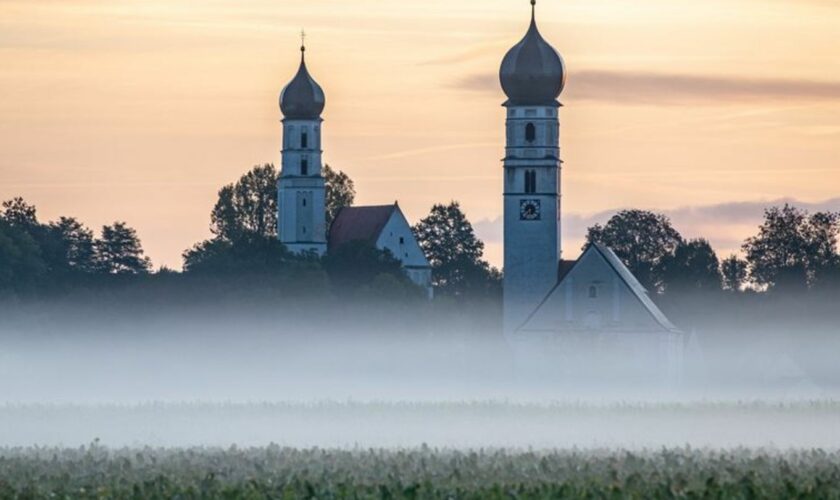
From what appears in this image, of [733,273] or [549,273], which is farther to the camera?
[733,273]

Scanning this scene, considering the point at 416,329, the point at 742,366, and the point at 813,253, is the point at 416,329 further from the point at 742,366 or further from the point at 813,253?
the point at 813,253

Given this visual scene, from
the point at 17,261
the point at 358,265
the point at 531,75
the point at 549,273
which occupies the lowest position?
the point at 549,273

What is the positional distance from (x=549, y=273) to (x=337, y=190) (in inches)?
2377

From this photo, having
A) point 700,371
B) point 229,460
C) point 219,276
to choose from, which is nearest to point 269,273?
point 219,276

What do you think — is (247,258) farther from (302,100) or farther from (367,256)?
(302,100)

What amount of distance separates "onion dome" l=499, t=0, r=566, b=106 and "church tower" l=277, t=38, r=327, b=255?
35.4 m

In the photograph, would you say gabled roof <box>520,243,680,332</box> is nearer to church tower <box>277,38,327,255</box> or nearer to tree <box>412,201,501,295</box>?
church tower <box>277,38,327,255</box>

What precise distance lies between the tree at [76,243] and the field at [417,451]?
112 metres

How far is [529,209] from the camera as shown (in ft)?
A: 452

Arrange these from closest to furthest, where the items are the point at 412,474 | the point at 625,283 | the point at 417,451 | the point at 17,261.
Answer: the point at 412,474, the point at 417,451, the point at 625,283, the point at 17,261

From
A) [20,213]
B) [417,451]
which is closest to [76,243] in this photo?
[20,213]

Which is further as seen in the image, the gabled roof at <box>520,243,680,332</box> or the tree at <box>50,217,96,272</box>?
the tree at <box>50,217,96,272</box>

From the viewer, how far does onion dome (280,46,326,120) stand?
180375mm

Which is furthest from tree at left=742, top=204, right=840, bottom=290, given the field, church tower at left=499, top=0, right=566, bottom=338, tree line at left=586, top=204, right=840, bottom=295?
the field
